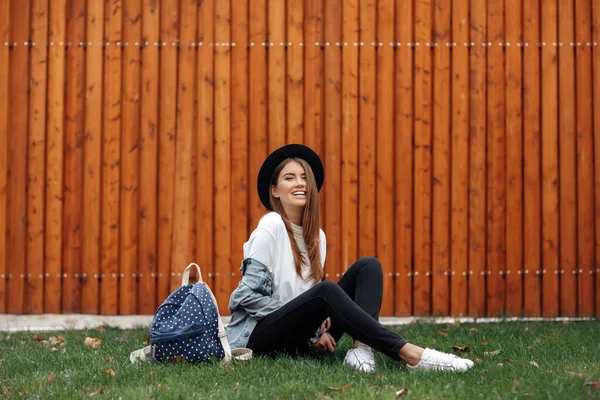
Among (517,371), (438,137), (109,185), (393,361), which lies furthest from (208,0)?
(517,371)

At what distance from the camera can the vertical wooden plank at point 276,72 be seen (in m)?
6.66

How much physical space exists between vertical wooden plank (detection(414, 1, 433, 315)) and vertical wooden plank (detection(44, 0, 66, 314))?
8.98 feet

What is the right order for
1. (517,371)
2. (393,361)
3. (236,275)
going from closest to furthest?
1. (517,371)
2. (393,361)
3. (236,275)

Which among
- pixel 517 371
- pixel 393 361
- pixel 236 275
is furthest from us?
pixel 236 275

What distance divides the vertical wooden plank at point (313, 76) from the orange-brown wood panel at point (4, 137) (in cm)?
230

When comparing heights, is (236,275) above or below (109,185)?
below

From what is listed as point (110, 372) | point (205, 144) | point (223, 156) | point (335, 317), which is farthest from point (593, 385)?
point (205, 144)

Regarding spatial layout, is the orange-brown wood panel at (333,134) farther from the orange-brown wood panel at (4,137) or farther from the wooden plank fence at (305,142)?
the orange-brown wood panel at (4,137)

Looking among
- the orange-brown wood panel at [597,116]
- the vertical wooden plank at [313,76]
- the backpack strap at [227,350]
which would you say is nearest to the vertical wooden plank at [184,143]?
the vertical wooden plank at [313,76]

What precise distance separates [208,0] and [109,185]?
162 centimetres

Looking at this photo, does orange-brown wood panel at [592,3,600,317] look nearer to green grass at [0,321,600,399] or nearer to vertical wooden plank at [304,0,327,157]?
green grass at [0,321,600,399]

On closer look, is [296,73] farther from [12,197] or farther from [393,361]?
[393,361]

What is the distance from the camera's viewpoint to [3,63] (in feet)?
21.7

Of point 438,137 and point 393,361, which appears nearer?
point 393,361
